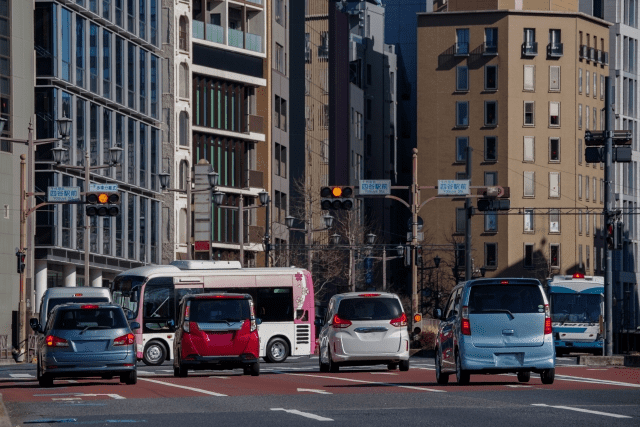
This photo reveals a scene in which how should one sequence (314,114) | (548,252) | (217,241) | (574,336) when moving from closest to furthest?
(574,336), (217,241), (314,114), (548,252)

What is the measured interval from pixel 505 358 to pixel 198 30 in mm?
73127

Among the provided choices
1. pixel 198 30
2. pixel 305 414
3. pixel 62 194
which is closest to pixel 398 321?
pixel 305 414

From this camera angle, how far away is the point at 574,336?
200 ft

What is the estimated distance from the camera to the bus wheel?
47969 mm

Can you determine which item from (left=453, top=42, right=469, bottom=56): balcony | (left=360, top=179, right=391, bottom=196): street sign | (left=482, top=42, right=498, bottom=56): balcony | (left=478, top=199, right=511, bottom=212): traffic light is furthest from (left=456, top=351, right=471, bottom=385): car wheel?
(left=453, top=42, right=469, bottom=56): balcony

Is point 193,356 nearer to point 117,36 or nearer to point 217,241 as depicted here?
point 117,36

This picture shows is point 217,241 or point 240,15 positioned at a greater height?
point 240,15

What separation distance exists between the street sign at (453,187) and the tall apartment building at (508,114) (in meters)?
69.8

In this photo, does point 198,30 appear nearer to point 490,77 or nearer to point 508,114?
point 490,77

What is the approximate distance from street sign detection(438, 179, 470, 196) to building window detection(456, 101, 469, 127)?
235 ft

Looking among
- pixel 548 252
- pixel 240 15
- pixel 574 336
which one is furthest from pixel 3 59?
pixel 548 252

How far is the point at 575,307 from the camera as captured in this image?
6128cm

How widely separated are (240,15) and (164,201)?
61.2 ft

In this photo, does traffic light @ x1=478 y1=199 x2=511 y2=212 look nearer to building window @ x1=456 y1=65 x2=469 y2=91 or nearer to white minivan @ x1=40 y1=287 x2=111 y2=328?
white minivan @ x1=40 y1=287 x2=111 y2=328
